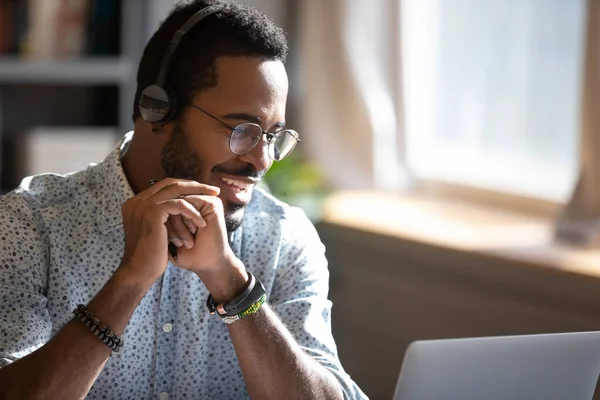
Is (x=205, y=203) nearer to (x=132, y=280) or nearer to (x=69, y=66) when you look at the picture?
(x=132, y=280)

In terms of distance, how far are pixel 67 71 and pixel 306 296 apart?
1.90m

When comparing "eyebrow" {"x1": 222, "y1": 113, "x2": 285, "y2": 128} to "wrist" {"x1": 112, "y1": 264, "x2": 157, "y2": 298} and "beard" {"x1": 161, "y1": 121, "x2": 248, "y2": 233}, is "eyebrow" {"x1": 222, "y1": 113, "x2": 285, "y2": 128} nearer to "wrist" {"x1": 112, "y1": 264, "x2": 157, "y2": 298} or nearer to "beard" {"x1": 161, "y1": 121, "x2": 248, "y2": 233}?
"beard" {"x1": 161, "y1": 121, "x2": 248, "y2": 233}

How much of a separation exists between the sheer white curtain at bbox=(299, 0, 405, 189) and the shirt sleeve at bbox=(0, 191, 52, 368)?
1.80m

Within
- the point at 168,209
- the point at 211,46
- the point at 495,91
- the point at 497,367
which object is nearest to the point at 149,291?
the point at 168,209

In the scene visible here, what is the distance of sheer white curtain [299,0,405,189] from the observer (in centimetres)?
324

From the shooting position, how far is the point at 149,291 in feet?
5.48

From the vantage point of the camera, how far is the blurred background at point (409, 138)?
248 centimetres

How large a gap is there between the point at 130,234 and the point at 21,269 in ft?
0.66

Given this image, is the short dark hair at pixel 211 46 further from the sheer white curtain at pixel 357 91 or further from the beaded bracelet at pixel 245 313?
the sheer white curtain at pixel 357 91

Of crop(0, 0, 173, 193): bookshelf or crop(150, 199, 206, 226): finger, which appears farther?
crop(0, 0, 173, 193): bookshelf

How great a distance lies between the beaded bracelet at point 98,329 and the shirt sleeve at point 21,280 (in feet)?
0.39

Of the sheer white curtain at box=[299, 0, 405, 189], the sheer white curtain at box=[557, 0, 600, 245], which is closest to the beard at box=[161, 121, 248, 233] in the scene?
the sheer white curtain at box=[557, 0, 600, 245]

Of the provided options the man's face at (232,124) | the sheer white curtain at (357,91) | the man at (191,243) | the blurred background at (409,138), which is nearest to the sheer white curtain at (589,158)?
the blurred background at (409,138)

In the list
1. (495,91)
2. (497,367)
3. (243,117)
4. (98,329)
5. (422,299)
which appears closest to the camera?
(497,367)
